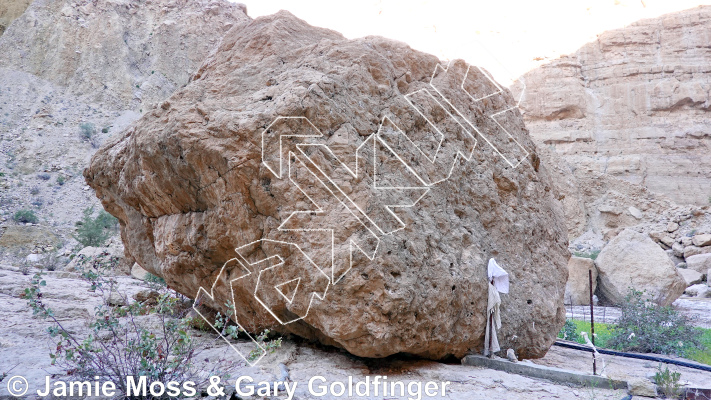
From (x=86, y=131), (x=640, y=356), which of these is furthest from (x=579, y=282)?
(x=86, y=131)

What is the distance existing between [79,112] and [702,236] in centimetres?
2863

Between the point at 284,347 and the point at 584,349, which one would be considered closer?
the point at 284,347

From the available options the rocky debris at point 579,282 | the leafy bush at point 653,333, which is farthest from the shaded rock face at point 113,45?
the leafy bush at point 653,333

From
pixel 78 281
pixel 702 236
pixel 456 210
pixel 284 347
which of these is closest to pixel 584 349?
pixel 456 210

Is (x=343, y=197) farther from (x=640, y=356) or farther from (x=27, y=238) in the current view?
(x=27, y=238)

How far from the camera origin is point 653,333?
20.0 ft

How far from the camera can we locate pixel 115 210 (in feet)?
17.8

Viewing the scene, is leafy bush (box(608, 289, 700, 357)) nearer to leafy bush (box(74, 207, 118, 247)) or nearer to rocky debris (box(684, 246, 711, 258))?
rocky debris (box(684, 246, 711, 258))

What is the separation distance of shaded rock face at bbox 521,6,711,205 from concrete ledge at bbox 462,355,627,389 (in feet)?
74.7

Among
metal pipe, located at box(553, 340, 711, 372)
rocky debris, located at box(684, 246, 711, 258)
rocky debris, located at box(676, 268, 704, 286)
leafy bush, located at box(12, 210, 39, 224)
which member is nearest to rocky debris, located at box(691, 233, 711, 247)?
rocky debris, located at box(684, 246, 711, 258)

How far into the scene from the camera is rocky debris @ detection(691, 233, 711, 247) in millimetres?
15805

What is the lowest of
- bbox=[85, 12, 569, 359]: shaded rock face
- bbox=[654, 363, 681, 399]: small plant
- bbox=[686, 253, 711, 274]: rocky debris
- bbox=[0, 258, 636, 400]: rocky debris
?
bbox=[686, 253, 711, 274]: rocky debris

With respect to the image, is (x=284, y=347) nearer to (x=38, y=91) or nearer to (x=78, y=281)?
(x=78, y=281)

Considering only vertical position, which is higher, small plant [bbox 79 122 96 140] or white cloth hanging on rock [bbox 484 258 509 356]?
small plant [bbox 79 122 96 140]
